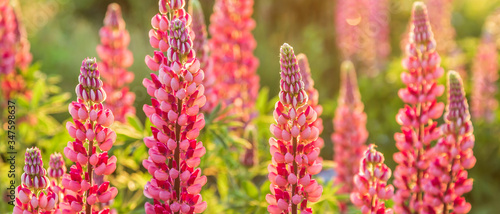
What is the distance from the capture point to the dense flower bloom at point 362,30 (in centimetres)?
787

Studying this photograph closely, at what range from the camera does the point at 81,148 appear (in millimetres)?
1555

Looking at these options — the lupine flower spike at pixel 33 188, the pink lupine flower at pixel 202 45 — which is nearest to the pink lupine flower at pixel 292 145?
the lupine flower spike at pixel 33 188

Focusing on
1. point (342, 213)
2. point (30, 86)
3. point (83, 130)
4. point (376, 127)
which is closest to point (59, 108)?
point (30, 86)

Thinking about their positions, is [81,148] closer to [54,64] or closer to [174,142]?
[174,142]

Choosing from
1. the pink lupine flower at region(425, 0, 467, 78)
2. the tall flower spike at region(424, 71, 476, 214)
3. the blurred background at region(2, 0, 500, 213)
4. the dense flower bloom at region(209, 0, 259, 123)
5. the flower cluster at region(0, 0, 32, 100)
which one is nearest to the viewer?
the tall flower spike at region(424, 71, 476, 214)

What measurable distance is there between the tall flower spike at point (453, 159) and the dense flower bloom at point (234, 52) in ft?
5.53

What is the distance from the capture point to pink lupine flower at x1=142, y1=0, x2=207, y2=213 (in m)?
1.56

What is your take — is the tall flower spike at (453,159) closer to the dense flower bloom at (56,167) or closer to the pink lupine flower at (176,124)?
the pink lupine flower at (176,124)

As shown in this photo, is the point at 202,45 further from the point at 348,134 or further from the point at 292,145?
the point at 292,145

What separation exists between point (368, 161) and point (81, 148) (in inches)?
33.5

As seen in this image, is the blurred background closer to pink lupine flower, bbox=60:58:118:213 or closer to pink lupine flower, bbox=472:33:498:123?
pink lupine flower, bbox=472:33:498:123

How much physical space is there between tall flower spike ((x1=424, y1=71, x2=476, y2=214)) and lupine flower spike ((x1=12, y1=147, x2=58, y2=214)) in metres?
1.25

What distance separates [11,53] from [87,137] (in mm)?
2225

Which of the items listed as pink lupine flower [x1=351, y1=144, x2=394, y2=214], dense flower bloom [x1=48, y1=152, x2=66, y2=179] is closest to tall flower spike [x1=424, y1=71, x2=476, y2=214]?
pink lupine flower [x1=351, y1=144, x2=394, y2=214]
